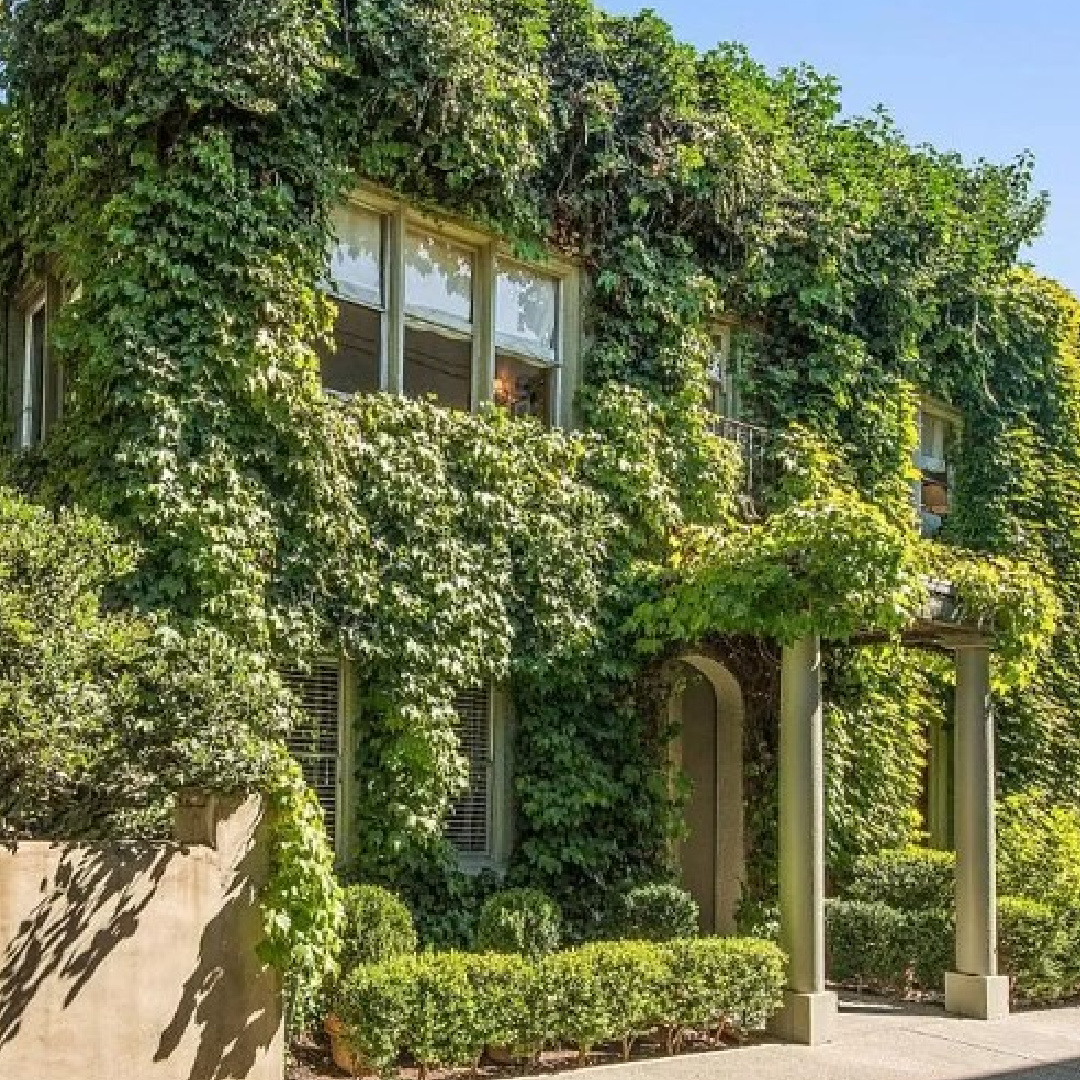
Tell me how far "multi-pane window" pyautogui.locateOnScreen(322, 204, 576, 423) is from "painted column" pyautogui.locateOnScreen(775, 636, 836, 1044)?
327 cm

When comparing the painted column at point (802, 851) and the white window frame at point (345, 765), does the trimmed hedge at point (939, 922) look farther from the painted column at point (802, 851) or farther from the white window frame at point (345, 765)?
the white window frame at point (345, 765)

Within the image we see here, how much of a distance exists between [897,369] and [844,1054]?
757cm

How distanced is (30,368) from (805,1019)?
8.14m

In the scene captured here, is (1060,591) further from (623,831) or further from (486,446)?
(486,446)

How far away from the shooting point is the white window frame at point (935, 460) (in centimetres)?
1694

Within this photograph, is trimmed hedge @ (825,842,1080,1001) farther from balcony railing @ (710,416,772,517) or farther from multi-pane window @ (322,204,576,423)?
multi-pane window @ (322,204,576,423)

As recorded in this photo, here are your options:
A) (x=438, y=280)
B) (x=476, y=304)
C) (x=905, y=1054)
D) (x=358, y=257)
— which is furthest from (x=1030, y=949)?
(x=358, y=257)

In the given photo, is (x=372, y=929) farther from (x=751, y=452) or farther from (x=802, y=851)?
(x=751, y=452)

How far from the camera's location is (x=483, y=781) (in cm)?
1204

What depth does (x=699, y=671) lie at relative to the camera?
14.6 meters

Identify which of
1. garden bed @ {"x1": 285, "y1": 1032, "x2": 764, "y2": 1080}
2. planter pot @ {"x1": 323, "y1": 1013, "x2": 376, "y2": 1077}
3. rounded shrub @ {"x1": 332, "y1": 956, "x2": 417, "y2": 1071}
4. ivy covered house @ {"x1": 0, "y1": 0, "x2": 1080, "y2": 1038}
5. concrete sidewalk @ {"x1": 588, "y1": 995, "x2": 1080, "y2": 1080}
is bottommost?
concrete sidewalk @ {"x1": 588, "y1": 995, "x2": 1080, "y2": 1080}

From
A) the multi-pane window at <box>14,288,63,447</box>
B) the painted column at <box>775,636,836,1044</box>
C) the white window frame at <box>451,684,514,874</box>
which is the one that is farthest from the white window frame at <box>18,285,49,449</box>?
the painted column at <box>775,636,836,1044</box>

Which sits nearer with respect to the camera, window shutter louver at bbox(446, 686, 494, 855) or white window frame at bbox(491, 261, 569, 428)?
window shutter louver at bbox(446, 686, 494, 855)

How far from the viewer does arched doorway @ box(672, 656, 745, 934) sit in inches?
558
